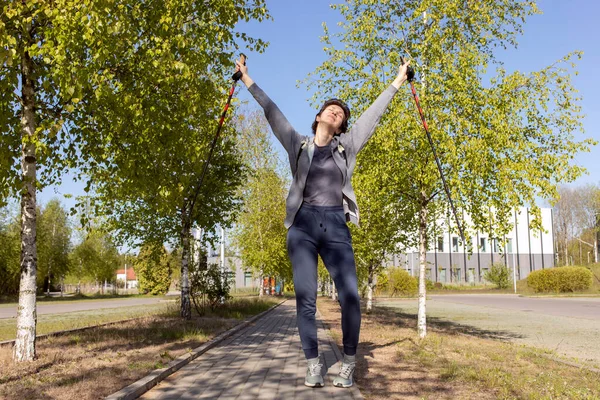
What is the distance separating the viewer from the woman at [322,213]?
4438 mm

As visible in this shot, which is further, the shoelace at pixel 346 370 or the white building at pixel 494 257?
the white building at pixel 494 257

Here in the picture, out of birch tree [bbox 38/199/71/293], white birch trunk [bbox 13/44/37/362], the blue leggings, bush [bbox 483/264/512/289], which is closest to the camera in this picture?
the blue leggings

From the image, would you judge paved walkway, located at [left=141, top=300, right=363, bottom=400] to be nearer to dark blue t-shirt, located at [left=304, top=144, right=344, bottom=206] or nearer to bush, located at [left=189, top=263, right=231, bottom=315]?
dark blue t-shirt, located at [left=304, top=144, right=344, bottom=206]

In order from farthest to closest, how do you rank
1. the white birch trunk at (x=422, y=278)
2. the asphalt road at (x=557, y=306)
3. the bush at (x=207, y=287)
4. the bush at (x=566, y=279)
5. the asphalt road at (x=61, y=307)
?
the bush at (x=566, y=279)
the asphalt road at (x=557, y=306)
the asphalt road at (x=61, y=307)
the bush at (x=207, y=287)
the white birch trunk at (x=422, y=278)

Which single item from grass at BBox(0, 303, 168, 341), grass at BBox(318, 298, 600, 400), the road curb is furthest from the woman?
grass at BBox(0, 303, 168, 341)

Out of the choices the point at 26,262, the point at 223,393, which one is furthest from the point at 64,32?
the point at 223,393

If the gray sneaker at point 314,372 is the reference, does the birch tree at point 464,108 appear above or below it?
above

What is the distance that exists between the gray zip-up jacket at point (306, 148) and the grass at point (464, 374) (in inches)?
75.3

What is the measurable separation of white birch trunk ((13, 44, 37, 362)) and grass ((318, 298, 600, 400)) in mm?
4400

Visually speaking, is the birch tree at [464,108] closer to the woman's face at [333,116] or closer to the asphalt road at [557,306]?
the woman's face at [333,116]

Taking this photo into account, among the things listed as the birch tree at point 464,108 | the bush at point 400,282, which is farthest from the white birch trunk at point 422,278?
the bush at point 400,282

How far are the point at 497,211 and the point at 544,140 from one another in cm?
193

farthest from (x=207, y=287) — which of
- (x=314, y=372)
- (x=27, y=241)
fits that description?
(x=314, y=372)

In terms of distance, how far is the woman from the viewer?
4438mm
